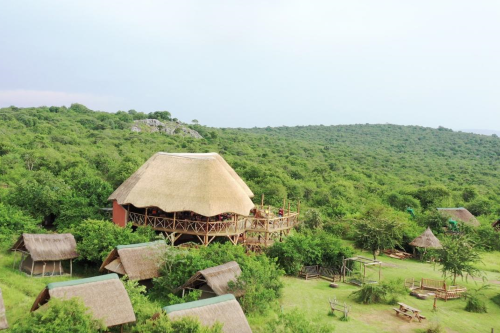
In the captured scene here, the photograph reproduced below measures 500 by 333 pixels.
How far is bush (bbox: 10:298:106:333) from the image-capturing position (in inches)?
445

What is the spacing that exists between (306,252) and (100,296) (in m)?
11.8

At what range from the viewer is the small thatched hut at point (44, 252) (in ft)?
63.7

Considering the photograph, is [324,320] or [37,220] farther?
[37,220]

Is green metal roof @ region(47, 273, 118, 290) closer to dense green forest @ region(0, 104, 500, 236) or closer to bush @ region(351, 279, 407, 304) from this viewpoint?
bush @ region(351, 279, 407, 304)

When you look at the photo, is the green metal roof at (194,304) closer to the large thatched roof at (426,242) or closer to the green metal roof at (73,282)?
the green metal roof at (73,282)

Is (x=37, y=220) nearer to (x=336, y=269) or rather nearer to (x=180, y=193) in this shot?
(x=180, y=193)

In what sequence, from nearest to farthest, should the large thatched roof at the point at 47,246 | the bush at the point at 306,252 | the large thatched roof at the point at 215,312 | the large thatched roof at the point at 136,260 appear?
1. the large thatched roof at the point at 215,312
2. the large thatched roof at the point at 136,260
3. the large thatched roof at the point at 47,246
4. the bush at the point at 306,252

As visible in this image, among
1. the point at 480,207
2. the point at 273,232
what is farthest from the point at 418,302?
the point at 480,207

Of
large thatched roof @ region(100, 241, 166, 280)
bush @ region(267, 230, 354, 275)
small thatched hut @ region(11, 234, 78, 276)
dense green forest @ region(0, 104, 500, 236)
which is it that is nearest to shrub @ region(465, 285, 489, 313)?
bush @ region(267, 230, 354, 275)

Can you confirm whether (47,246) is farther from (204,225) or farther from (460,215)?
(460,215)

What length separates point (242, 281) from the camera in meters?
17.3

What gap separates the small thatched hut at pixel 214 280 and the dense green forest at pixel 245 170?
10.6m

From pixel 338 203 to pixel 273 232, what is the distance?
15.9 m

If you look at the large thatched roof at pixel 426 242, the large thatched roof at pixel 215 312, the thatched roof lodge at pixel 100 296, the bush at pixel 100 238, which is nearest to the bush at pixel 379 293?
the large thatched roof at pixel 215 312
